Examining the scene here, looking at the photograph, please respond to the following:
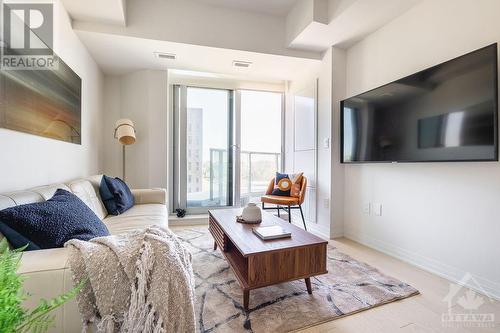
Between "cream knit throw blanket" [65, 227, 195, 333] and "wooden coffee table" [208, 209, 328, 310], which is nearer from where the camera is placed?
"cream knit throw blanket" [65, 227, 195, 333]

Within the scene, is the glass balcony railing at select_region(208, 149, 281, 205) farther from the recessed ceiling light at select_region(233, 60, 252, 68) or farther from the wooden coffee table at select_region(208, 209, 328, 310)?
the wooden coffee table at select_region(208, 209, 328, 310)

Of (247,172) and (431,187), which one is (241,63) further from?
(431,187)

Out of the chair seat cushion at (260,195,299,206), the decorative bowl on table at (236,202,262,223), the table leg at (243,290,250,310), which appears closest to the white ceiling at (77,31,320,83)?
the chair seat cushion at (260,195,299,206)

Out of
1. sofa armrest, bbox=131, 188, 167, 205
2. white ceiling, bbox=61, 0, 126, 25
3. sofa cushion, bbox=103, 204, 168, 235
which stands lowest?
sofa cushion, bbox=103, 204, 168, 235

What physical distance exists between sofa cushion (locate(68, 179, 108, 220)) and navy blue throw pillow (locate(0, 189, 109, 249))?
0.68m

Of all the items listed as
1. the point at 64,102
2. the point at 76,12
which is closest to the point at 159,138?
the point at 64,102

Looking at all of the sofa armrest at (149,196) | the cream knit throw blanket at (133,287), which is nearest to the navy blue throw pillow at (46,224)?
the cream knit throw blanket at (133,287)

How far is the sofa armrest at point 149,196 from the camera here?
105 inches

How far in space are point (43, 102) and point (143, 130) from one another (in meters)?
1.59

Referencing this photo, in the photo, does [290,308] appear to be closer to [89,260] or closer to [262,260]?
[262,260]

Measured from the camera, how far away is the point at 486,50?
1511mm

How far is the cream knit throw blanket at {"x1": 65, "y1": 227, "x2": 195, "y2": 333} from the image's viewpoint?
75 centimetres

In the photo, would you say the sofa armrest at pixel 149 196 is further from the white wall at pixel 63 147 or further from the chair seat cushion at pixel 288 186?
the chair seat cushion at pixel 288 186

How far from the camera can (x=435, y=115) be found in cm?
183
